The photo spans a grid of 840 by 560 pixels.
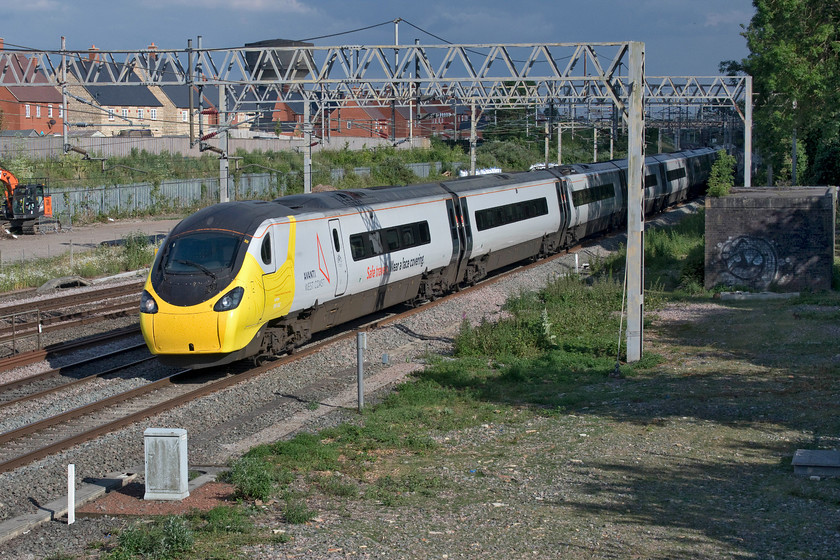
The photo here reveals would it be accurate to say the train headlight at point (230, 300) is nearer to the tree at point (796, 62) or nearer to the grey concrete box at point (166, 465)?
the grey concrete box at point (166, 465)

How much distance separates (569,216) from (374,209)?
13483mm

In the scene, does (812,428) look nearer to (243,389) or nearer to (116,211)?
(243,389)

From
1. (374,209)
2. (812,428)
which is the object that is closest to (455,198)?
(374,209)

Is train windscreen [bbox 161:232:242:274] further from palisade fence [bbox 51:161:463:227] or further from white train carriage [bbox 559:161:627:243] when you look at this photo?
palisade fence [bbox 51:161:463:227]

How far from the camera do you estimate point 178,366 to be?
14.6m

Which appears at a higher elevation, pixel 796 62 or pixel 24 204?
pixel 796 62

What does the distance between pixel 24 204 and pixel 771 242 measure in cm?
3078

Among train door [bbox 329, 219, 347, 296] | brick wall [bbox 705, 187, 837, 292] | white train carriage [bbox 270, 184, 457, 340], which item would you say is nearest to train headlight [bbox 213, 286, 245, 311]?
white train carriage [bbox 270, 184, 457, 340]

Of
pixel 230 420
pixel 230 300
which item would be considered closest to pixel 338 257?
pixel 230 300

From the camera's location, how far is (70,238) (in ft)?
129

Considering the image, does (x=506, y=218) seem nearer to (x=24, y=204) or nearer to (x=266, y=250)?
(x=266, y=250)

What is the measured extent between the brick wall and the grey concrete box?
56.4ft

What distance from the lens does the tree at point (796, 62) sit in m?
28.7

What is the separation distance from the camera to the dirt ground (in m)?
34.2
